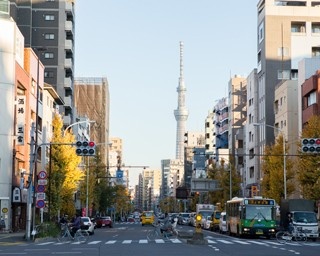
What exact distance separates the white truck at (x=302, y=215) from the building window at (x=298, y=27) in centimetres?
4778

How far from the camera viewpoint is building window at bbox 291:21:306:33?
9681 centimetres

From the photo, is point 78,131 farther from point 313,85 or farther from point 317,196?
point 317,196

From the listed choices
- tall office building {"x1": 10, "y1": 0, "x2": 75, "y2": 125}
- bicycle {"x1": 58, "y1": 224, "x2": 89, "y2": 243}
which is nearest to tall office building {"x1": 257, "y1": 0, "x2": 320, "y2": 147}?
tall office building {"x1": 10, "y1": 0, "x2": 75, "y2": 125}

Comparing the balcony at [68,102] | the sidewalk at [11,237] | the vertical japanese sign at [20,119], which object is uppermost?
the balcony at [68,102]

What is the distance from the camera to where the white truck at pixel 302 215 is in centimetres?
4691

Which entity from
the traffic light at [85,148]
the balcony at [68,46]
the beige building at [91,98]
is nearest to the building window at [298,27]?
the balcony at [68,46]

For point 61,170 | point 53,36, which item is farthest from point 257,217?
point 53,36

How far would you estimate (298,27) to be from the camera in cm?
9756

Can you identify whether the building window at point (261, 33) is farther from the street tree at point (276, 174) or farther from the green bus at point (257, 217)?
the green bus at point (257, 217)

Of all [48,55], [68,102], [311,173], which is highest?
[48,55]

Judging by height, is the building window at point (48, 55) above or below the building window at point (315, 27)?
below

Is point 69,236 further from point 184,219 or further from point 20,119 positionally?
point 184,219

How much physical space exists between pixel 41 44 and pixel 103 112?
6385 centimetres

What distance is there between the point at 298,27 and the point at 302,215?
177ft
